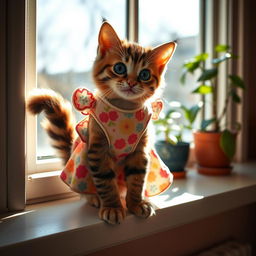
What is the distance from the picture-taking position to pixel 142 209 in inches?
31.9

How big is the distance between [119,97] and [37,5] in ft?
1.37

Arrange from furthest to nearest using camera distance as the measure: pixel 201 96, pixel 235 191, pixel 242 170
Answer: pixel 201 96 → pixel 242 170 → pixel 235 191

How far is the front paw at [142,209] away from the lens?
80 centimetres

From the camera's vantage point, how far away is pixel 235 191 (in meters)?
1.06

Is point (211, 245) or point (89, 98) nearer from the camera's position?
point (89, 98)

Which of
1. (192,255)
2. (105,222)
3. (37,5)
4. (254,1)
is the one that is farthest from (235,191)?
(254,1)

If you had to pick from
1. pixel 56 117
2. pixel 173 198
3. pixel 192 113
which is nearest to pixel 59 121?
pixel 56 117

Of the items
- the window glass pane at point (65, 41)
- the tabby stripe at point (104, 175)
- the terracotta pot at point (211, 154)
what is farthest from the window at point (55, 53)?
the terracotta pot at point (211, 154)

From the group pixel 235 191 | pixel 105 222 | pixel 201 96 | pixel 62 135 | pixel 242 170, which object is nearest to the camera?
pixel 105 222

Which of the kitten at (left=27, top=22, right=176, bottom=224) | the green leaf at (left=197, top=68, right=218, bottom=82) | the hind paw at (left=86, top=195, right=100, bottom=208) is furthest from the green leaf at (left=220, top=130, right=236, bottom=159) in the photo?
the hind paw at (left=86, top=195, right=100, bottom=208)

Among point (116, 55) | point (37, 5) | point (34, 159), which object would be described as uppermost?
point (37, 5)

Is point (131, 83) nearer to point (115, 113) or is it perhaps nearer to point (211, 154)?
point (115, 113)

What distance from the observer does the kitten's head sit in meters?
0.77

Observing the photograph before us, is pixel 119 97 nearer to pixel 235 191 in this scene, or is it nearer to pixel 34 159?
pixel 34 159
